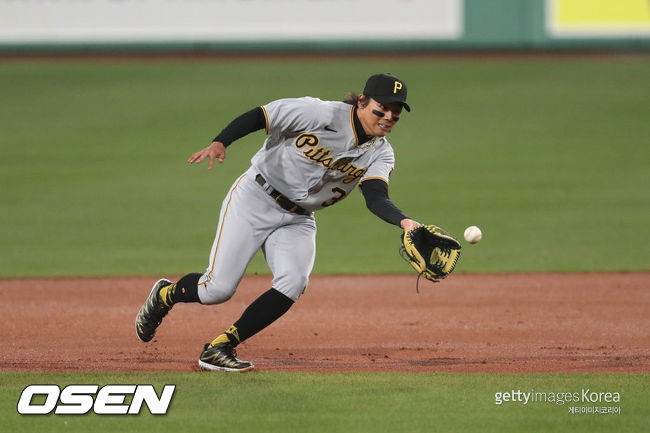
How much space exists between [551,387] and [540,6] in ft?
55.9

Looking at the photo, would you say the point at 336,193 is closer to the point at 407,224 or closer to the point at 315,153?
the point at 315,153

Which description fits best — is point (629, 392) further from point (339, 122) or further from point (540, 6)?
point (540, 6)

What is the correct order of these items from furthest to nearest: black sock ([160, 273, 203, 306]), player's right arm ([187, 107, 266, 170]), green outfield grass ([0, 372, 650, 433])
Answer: black sock ([160, 273, 203, 306]), player's right arm ([187, 107, 266, 170]), green outfield grass ([0, 372, 650, 433])

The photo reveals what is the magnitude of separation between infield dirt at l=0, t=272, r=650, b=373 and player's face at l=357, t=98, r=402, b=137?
148cm

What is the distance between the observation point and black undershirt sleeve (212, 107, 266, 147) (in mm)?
5879

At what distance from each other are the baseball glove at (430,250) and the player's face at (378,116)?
65 cm

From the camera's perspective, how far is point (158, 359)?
21.5ft

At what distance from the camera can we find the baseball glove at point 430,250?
576 centimetres

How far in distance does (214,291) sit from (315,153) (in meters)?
1.04

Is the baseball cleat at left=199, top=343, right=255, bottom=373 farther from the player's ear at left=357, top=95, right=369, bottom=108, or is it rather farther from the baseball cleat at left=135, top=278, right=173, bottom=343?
the player's ear at left=357, top=95, right=369, bottom=108

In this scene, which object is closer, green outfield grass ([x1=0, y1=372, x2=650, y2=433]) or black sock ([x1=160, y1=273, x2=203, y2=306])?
green outfield grass ([x1=0, y1=372, x2=650, y2=433])

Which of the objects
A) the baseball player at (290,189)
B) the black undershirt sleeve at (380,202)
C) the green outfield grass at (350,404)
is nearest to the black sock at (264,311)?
the baseball player at (290,189)

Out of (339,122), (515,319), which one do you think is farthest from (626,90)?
(339,122)

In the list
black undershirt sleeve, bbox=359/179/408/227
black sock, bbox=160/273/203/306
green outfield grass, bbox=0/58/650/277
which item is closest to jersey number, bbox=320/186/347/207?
black undershirt sleeve, bbox=359/179/408/227
